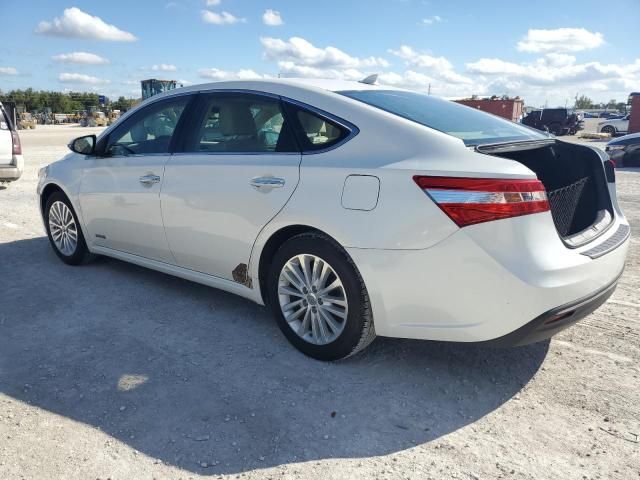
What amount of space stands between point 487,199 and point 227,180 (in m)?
1.70

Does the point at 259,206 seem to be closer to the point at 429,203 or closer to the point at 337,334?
the point at 337,334

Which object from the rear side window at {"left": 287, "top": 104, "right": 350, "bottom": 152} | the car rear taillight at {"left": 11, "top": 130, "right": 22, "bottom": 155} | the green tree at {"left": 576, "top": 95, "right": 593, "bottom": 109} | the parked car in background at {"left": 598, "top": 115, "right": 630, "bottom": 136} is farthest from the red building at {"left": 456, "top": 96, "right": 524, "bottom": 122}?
the green tree at {"left": 576, "top": 95, "right": 593, "bottom": 109}

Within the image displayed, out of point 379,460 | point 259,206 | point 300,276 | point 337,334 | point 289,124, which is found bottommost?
point 379,460

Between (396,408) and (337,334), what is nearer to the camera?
(396,408)

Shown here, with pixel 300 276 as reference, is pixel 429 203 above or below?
above

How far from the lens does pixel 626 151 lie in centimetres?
1336

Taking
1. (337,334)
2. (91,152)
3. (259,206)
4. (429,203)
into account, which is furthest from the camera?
(91,152)

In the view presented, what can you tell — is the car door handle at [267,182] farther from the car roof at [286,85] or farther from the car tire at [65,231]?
the car tire at [65,231]

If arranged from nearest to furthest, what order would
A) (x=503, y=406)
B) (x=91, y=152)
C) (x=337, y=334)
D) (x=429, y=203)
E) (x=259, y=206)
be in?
(x=429, y=203) < (x=503, y=406) < (x=337, y=334) < (x=259, y=206) < (x=91, y=152)

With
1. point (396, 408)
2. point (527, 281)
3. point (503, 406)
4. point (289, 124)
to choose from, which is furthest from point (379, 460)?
point (289, 124)

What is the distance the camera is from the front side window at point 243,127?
10.9 feet

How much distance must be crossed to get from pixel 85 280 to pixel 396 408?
316 cm

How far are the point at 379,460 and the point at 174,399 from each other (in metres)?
1.14

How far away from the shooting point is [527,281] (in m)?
2.46
